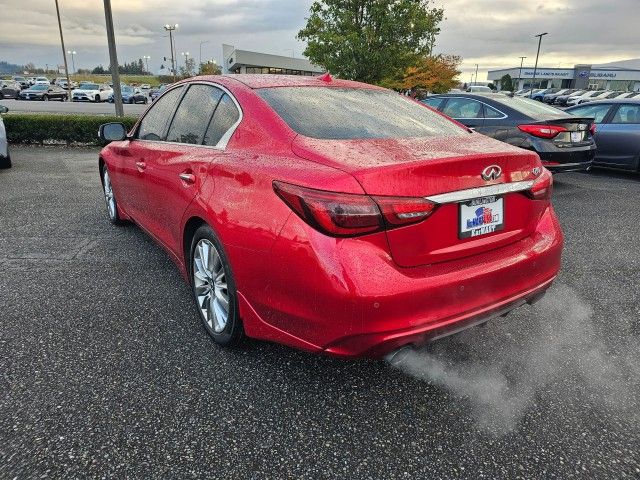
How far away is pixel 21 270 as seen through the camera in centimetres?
378

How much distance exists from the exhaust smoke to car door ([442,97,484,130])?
5.01 meters

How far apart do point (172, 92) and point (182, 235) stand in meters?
1.38

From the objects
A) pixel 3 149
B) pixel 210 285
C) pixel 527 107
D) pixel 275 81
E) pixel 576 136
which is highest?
pixel 275 81

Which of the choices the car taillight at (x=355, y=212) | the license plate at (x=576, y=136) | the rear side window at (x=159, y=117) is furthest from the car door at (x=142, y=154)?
the license plate at (x=576, y=136)

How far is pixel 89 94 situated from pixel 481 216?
45242mm

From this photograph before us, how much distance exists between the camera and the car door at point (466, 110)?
746cm

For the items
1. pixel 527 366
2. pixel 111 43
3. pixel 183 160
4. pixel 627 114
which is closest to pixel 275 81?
pixel 183 160

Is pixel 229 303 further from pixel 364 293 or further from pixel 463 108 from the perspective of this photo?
pixel 463 108

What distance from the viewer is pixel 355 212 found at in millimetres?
1780

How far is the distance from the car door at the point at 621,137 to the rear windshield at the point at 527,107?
1.84 meters

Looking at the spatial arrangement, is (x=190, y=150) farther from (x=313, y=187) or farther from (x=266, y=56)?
(x=266, y=56)

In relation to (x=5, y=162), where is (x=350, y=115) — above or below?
above

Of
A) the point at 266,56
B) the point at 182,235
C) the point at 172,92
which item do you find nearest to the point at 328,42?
the point at 172,92

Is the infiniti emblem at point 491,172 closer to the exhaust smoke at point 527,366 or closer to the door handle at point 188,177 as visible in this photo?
the exhaust smoke at point 527,366
